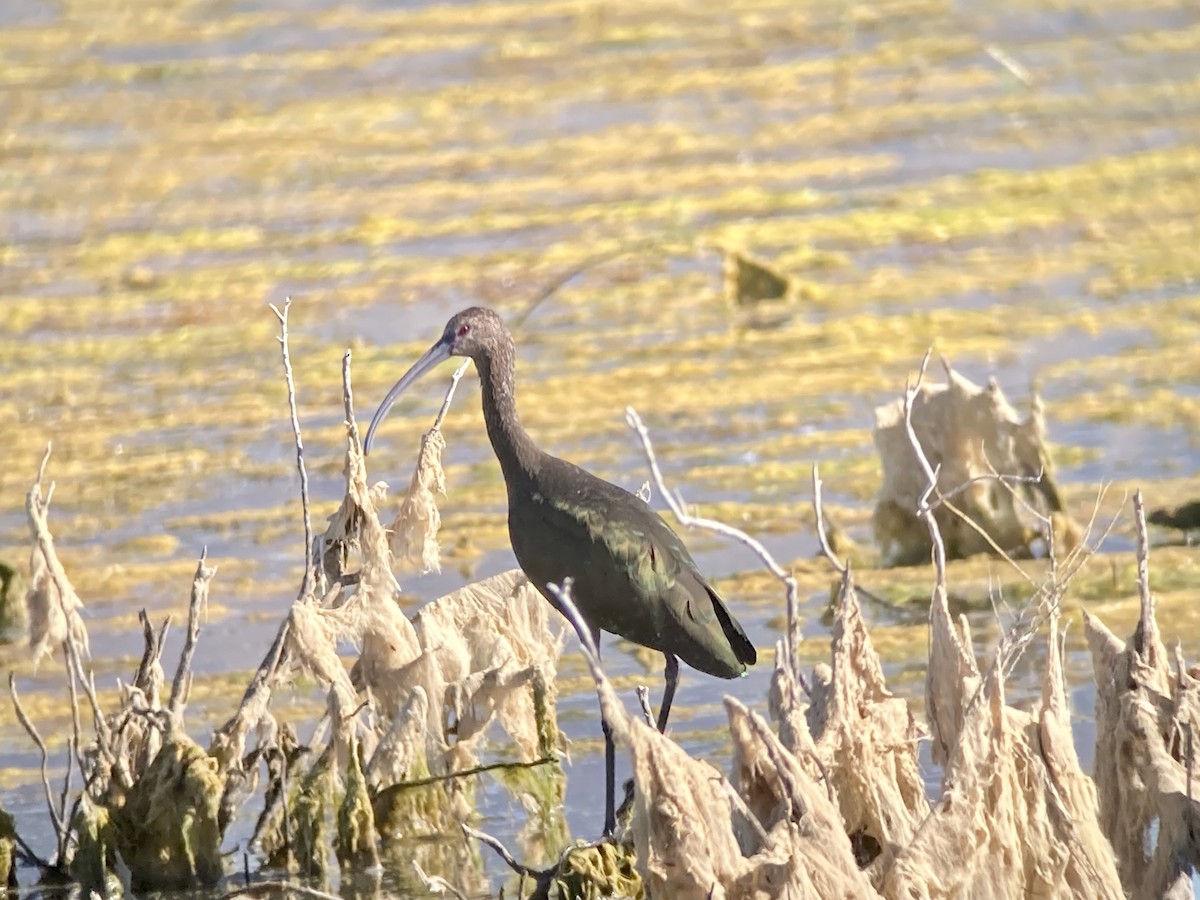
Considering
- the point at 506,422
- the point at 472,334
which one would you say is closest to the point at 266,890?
the point at 506,422

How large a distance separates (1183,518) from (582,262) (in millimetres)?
5498

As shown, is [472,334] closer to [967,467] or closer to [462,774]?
[462,774]

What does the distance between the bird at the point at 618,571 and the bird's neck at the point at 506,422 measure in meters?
0.03

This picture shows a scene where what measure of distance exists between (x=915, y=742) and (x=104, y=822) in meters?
2.25

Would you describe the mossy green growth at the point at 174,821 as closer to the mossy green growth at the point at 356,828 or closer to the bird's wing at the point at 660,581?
the mossy green growth at the point at 356,828

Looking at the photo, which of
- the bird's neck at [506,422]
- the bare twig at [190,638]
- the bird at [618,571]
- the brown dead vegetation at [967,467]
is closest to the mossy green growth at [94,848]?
the bare twig at [190,638]

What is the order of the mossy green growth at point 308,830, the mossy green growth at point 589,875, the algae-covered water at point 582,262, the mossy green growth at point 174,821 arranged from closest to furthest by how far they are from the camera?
the mossy green growth at point 589,875
the mossy green growth at point 174,821
the mossy green growth at point 308,830
the algae-covered water at point 582,262

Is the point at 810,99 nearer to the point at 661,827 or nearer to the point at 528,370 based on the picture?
the point at 528,370

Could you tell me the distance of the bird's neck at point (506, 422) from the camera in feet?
22.3

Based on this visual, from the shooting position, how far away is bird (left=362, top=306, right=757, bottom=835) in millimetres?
6449

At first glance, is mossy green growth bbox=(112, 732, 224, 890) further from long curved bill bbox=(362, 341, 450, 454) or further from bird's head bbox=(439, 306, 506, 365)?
bird's head bbox=(439, 306, 506, 365)

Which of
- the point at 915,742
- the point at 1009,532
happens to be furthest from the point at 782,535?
the point at 915,742

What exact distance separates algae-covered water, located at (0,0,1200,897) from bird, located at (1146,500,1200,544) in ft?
0.60

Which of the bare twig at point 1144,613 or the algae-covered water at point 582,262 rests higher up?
the algae-covered water at point 582,262
